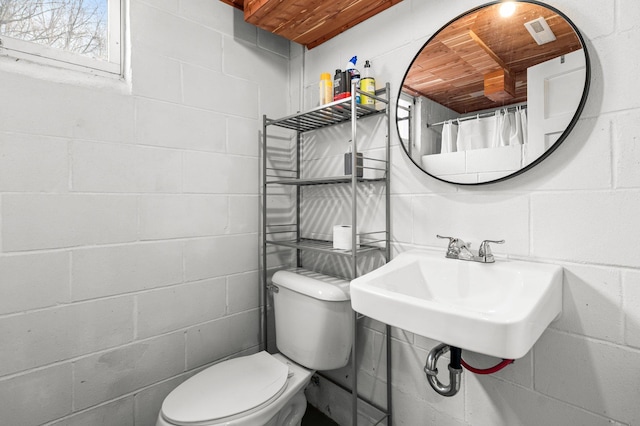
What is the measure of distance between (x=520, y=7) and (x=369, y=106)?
1.90ft

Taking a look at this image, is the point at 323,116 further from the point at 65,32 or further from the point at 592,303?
the point at 592,303

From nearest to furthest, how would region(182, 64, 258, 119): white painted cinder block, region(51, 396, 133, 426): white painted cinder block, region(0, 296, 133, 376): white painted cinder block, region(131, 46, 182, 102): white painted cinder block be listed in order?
region(0, 296, 133, 376): white painted cinder block, region(51, 396, 133, 426): white painted cinder block, region(131, 46, 182, 102): white painted cinder block, region(182, 64, 258, 119): white painted cinder block

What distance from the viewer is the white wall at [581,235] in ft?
2.79

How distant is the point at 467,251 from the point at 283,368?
2.78ft

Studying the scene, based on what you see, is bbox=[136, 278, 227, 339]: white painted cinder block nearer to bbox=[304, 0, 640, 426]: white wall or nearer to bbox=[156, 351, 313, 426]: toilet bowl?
bbox=[156, 351, 313, 426]: toilet bowl

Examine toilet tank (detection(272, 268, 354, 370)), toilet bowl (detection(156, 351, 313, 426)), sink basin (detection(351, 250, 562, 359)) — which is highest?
sink basin (detection(351, 250, 562, 359))

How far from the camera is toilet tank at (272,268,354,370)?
1.32 m

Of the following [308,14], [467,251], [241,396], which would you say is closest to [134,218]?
[241,396]

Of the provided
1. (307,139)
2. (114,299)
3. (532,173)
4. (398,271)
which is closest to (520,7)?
(532,173)

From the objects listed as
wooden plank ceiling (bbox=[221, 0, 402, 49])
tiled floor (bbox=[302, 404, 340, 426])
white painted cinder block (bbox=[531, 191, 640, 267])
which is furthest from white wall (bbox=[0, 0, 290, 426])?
white painted cinder block (bbox=[531, 191, 640, 267])

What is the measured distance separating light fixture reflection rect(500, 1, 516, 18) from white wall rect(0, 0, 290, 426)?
1.11 metres

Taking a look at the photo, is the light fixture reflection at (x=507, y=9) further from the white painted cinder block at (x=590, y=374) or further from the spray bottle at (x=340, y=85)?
the white painted cinder block at (x=590, y=374)

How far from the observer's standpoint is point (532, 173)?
996mm

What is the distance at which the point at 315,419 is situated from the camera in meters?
1.62
